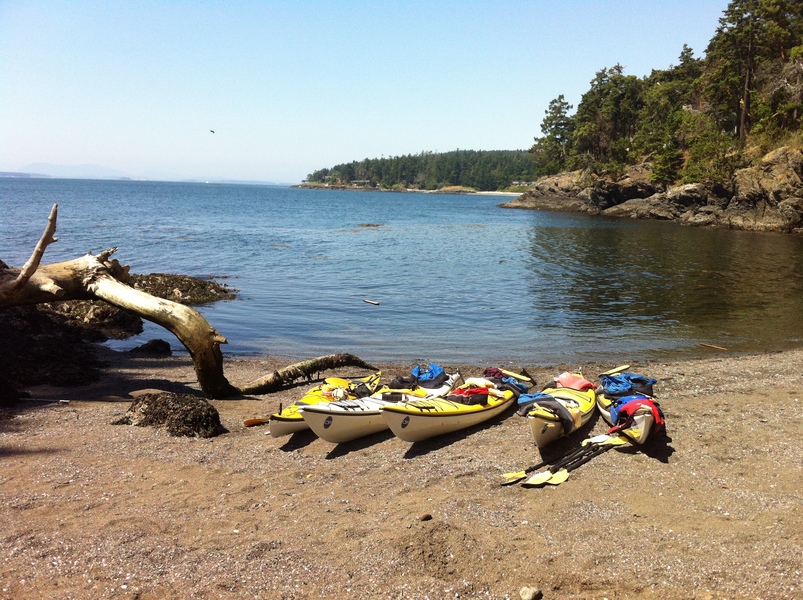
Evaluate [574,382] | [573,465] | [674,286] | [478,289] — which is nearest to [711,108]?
[674,286]

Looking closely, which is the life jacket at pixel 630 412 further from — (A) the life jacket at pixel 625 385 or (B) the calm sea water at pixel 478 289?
(B) the calm sea water at pixel 478 289

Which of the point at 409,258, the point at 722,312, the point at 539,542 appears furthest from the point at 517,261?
the point at 539,542

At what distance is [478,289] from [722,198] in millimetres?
44512

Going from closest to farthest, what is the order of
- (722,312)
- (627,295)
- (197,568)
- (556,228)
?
(197,568), (722,312), (627,295), (556,228)

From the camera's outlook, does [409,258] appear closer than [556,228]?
Yes

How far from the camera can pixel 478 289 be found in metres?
25.2

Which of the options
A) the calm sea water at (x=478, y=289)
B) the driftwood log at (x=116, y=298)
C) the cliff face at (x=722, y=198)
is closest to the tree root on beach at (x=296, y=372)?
the driftwood log at (x=116, y=298)

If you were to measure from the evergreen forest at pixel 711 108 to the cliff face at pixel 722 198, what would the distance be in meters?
2.05

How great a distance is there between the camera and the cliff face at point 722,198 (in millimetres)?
47750

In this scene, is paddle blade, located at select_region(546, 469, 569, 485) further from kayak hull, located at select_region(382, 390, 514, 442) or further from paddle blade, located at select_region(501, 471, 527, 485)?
kayak hull, located at select_region(382, 390, 514, 442)

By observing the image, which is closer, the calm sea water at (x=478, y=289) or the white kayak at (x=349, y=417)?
the white kayak at (x=349, y=417)

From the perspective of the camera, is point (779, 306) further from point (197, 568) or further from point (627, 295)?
point (197, 568)

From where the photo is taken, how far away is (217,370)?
1021 centimetres

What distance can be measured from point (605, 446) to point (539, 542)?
2491mm
